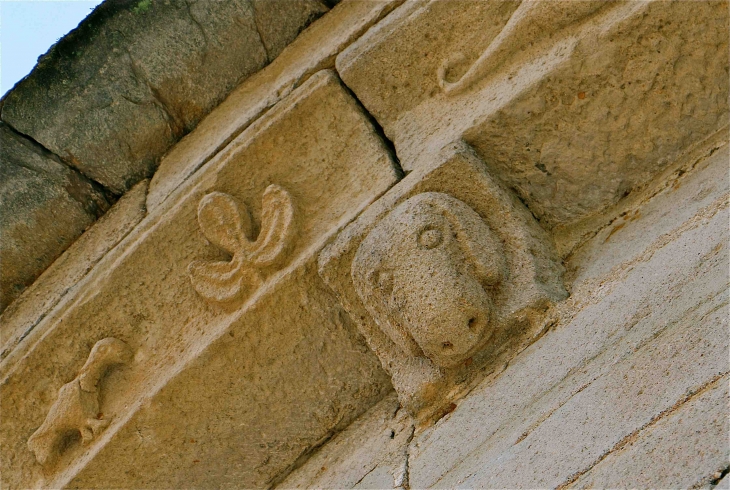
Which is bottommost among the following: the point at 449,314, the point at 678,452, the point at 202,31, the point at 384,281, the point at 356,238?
the point at 678,452

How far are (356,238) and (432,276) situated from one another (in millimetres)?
337

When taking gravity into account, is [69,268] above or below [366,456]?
above

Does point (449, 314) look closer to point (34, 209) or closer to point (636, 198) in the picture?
point (636, 198)

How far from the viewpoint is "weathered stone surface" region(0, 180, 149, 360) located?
8.99ft

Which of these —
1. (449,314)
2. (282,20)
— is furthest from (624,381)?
(282,20)

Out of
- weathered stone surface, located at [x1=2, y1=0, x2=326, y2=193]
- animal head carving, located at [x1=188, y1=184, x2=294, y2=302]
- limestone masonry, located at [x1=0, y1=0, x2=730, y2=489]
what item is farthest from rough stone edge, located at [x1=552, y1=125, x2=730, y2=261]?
weathered stone surface, located at [x1=2, y1=0, x2=326, y2=193]

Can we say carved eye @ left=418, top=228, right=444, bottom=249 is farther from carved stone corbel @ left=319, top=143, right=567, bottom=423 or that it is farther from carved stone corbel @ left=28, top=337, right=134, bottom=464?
carved stone corbel @ left=28, top=337, right=134, bottom=464

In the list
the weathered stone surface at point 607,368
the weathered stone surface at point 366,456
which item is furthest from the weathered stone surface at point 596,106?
the weathered stone surface at point 366,456

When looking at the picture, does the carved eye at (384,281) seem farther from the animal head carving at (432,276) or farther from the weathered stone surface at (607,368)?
the weathered stone surface at (607,368)

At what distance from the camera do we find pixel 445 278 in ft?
6.55

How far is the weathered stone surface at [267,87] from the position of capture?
2.69 meters

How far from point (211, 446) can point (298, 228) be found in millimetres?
636

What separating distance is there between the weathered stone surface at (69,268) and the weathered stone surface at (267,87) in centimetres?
8

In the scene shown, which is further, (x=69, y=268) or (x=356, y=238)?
(x=69, y=268)
